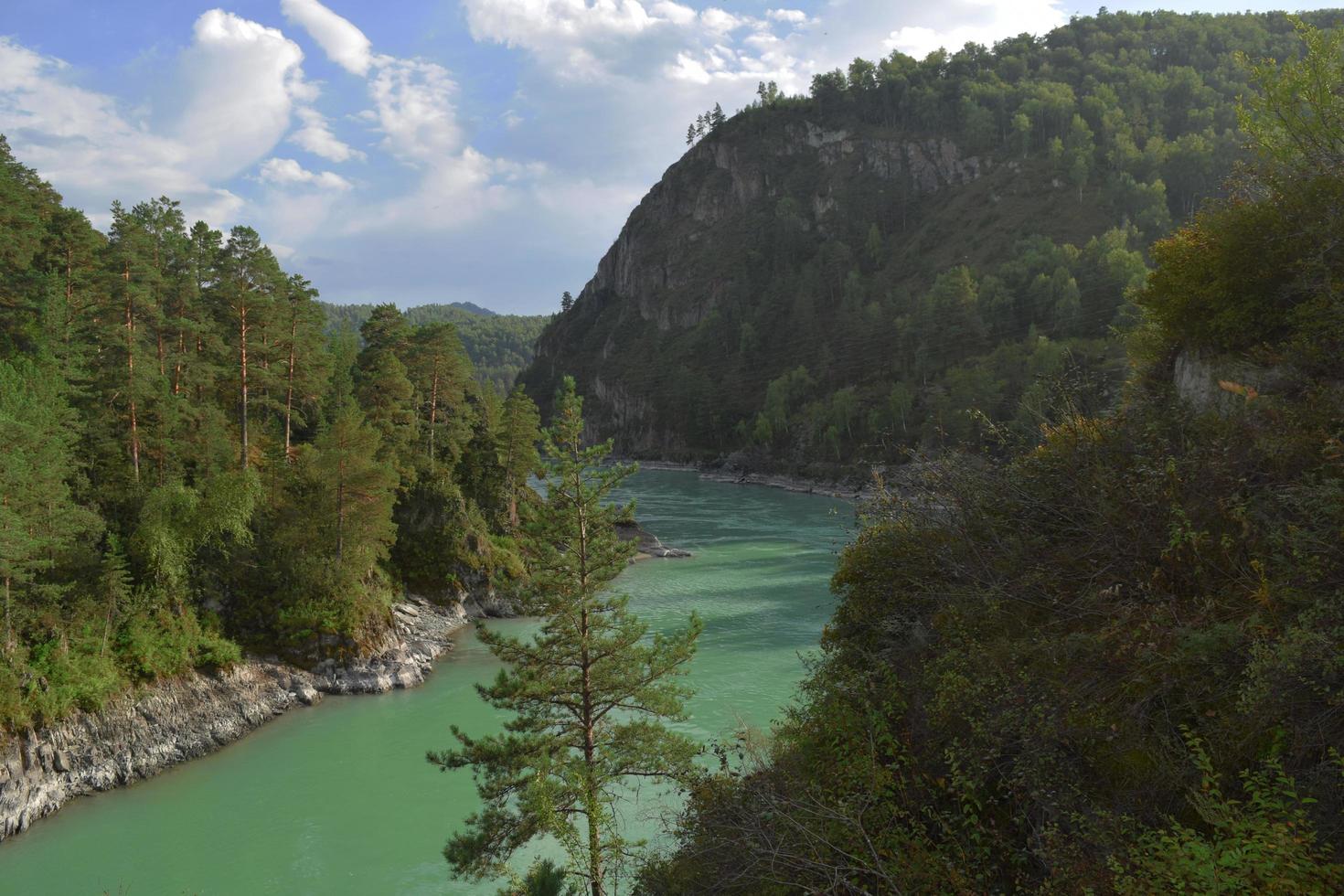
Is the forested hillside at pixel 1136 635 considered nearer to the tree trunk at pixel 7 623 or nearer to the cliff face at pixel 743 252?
the tree trunk at pixel 7 623

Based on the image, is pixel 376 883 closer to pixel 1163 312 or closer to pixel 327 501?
pixel 327 501

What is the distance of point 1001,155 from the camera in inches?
4879

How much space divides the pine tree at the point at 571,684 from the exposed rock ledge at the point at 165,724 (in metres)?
11.1

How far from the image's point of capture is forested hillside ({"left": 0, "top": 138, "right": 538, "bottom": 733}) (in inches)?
770

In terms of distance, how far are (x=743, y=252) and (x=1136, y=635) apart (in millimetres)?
148967

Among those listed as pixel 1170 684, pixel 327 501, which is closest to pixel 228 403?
pixel 327 501

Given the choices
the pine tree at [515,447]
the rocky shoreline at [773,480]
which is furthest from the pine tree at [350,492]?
the rocky shoreline at [773,480]

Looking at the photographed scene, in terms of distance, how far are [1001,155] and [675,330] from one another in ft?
216

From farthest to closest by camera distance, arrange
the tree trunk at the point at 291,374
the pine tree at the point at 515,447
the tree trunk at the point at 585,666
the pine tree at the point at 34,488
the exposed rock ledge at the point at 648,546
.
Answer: the exposed rock ledge at the point at 648,546, the pine tree at the point at 515,447, the tree trunk at the point at 291,374, the pine tree at the point at 34,488, the tree trunk at the point at 585,666

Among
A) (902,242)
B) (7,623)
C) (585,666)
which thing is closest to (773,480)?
(902,242)

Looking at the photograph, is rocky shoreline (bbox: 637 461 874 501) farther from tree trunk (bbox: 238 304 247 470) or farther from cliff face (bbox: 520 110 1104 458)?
tree trunk (bbox: 238 304 247 470)

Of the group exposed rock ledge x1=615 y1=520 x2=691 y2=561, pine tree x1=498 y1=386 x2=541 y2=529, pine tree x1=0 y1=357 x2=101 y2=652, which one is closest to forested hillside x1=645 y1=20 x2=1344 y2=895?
pine tree x1=0 y1=357 x2=101 y2=652

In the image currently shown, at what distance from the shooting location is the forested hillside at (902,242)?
8419 centimetres

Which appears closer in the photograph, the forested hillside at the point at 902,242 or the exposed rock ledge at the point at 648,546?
the exposed rock ledge at the point at 648,546
